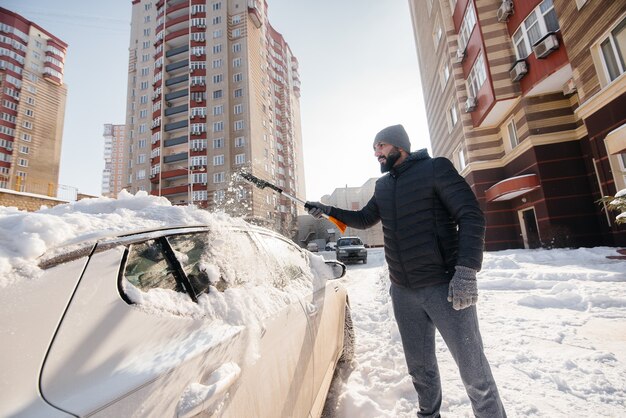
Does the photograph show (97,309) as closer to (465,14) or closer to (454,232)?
(454,232)

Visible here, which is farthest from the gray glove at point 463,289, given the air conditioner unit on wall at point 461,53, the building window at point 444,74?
the building window at point 444,74

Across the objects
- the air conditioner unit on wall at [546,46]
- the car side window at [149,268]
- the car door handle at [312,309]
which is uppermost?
the air conditioner unit on wall at [546,46]

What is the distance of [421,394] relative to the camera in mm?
2111

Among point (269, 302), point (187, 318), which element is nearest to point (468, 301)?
point (269, 302)

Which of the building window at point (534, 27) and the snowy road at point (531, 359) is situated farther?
Answer: the building window at point (534, 27)

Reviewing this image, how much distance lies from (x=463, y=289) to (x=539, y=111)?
1535cm

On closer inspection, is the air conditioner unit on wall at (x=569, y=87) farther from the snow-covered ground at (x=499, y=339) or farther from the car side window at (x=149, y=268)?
the car side window at (x=149, y=268)

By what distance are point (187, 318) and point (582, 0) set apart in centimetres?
1371

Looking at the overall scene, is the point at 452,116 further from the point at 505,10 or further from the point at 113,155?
the point at 113,155

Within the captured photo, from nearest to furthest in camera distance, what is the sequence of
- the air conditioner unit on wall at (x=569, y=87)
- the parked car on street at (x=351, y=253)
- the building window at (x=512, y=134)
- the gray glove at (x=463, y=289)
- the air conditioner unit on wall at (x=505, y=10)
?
the gray glove at (x=463, y=289) → the air conditioner unit on wall at (x=569, y=87) → the air conditioner unit on wall at (x=505, y=10) → the building window at (x=512, y=134) → the parked car on street at (x=351, y=253)

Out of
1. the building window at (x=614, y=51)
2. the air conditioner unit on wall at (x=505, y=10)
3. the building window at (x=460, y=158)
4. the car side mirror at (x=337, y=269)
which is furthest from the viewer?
the building window at (x=460, y=158)

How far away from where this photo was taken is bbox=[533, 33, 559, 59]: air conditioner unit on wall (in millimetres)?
10758

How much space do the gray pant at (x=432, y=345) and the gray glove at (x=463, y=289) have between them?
0.13 m

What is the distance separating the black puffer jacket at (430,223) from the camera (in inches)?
75.5
